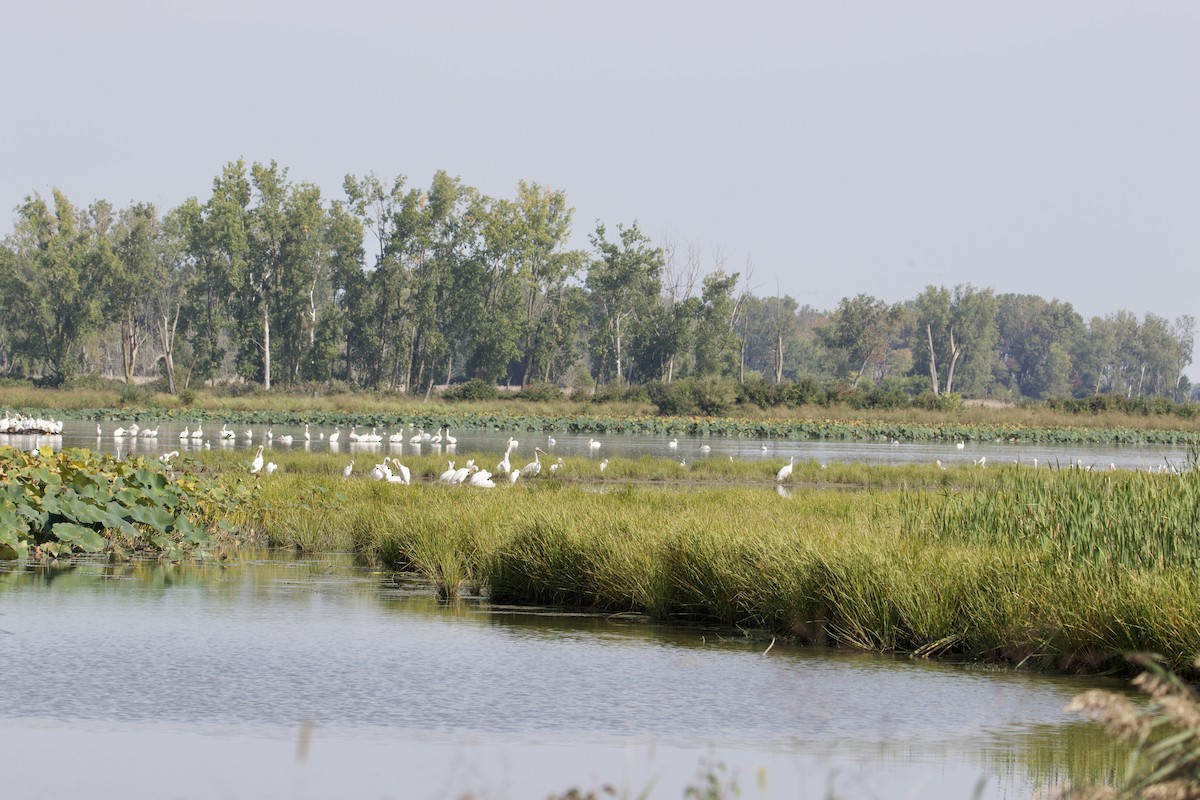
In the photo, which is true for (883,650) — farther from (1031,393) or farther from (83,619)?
(1031,393)

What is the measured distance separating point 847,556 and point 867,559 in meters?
0.21

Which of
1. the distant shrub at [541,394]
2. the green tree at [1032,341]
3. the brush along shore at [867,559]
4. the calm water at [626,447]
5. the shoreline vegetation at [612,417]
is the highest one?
the green tree at [1032,341]

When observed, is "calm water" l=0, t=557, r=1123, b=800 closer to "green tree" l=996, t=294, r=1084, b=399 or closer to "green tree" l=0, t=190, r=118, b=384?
"green tree" l=0, t=190, r=118, b=384

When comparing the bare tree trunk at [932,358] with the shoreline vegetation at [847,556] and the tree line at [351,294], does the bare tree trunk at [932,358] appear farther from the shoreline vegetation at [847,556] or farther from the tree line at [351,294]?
the shoreline vegetation at [847,556]

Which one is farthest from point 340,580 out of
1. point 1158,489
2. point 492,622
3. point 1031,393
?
point 1031,393

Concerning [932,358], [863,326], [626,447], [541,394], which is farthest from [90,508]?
[932,358]

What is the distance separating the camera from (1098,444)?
7212 centimetres

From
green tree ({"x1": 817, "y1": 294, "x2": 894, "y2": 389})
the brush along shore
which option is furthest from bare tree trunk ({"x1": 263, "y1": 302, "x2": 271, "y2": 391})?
the brush along shore

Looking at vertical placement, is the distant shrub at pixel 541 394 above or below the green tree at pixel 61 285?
below

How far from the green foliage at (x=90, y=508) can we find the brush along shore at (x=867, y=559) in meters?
1.87

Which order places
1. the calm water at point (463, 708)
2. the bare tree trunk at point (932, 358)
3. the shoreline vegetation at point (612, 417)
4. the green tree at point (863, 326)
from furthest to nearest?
1. the bare tree trunk at point (932, 358)
2. the green tree at point (863, 326)
3. the shoreline vegetation at point (612, 417)
4. the calm water at point (463, 708)

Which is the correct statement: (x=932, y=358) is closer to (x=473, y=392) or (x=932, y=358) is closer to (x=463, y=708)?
(x=473, y=392)

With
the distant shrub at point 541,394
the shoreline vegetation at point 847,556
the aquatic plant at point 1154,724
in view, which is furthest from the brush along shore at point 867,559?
the distant shrub at point 541,394

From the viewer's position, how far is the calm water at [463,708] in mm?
8812
